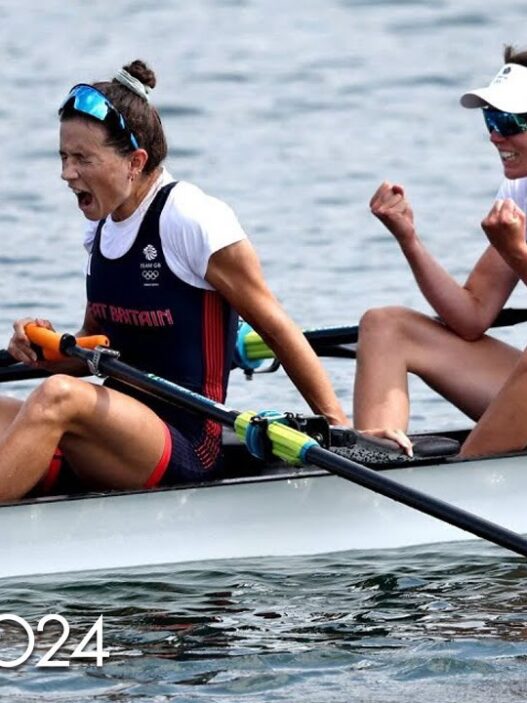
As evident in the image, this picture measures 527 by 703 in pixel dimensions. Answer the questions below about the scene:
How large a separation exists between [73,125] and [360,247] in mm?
7184

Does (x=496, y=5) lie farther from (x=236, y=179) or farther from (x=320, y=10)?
(x=236, y=179)

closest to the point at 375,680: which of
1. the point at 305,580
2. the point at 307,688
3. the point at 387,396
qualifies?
the point at 307,688

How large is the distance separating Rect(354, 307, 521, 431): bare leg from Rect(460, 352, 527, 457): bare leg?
1.46 feet

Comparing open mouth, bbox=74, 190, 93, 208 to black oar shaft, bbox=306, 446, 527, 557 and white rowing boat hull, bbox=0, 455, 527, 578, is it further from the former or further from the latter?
black oar shaft, bbox=306, 446, 527, 557

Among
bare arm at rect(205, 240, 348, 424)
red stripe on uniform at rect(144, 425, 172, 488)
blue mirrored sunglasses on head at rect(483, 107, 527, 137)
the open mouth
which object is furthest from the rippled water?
blue mirrored sunglasses on head at rect(483, 107, 527, 137)

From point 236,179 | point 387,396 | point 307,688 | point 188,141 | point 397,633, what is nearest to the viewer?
point 307,688

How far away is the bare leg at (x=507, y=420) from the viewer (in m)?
7.52

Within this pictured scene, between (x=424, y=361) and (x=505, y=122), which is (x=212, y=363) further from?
(x=505, y=122)

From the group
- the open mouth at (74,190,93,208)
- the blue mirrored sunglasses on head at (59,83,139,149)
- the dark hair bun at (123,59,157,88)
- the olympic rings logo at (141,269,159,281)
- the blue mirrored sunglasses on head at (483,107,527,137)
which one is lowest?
the olympic rings logo at (141,269,159,281)

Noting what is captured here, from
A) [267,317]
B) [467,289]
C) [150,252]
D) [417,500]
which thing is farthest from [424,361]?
[417,500]

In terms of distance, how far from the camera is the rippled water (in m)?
6.80

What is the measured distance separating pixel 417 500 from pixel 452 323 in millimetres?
1537

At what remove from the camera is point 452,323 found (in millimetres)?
8070

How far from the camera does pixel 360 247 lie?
14.3 meters
